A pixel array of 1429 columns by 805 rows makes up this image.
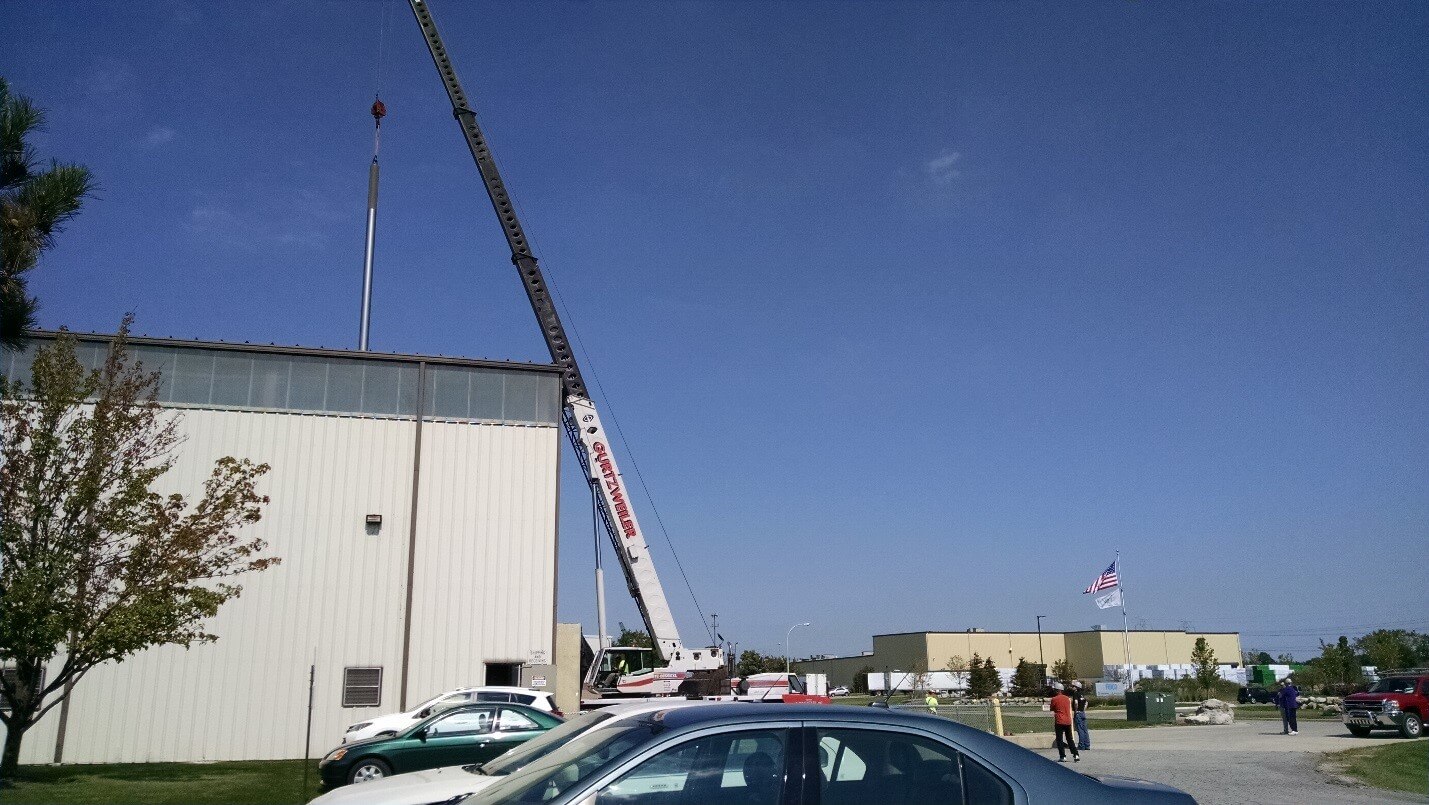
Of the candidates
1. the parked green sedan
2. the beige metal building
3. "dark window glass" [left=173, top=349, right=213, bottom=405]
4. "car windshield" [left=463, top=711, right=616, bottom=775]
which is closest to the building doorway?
"dark window glass" [left=173, top=349, right=213, bottom=405]

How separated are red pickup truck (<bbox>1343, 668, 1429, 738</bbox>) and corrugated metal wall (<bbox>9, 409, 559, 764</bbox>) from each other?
73.0ft

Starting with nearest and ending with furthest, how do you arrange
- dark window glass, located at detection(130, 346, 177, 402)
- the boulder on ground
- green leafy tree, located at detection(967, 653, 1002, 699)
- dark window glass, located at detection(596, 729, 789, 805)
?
dark window glass, located at detection(596, 729, 789, 805)
dark window glass, located at detection(130, 346, 177, 402)
the boulder on ground
green leafy tree, located at detection(967, 653, 1002, 699)

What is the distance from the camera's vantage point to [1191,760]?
790 inches

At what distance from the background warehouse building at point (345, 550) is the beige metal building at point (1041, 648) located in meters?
82.4

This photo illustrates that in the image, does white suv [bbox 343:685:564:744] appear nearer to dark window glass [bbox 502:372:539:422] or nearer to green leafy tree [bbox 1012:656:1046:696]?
dark window glass [bbox 502:372:539:422]

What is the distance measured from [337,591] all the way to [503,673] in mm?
4858

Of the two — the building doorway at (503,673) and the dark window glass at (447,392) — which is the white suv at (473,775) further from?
the dark window glass at (447,392)

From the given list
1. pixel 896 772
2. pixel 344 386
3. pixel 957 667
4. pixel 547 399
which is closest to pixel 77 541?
pixel 344 386

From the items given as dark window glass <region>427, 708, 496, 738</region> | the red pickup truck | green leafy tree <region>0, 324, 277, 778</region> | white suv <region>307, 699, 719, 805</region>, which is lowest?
the red pickup truck

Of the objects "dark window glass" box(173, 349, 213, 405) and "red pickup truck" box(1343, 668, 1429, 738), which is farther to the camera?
"red pickup truck" box(1343, 668, 1429, 738)

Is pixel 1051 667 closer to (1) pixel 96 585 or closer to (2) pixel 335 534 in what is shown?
(2) pixel 335 534

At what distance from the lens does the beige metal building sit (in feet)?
338

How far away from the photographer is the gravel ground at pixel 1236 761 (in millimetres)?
14719

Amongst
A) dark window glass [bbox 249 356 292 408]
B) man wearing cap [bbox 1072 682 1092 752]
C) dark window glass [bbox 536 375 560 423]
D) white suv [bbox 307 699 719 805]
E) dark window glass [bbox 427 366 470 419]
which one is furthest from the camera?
dark window glass [bbox 536 375 560 423]
